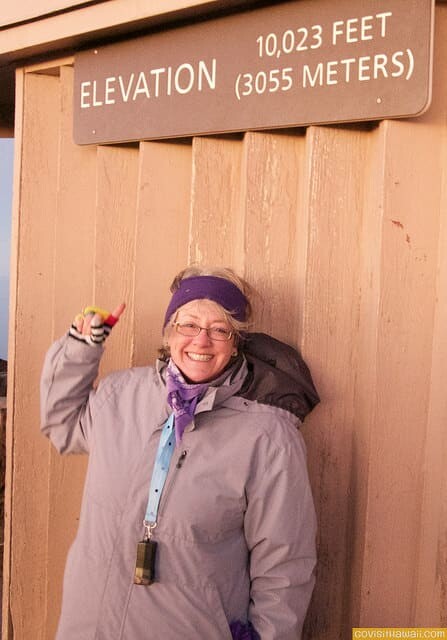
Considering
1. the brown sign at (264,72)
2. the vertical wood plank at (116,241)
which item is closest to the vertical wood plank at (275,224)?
the brown sign at (264,72)

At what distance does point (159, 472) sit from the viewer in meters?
1.78

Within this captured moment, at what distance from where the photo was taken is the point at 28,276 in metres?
2.71

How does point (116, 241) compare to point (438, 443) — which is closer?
point (438, 443)

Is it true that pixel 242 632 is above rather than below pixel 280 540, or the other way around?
below

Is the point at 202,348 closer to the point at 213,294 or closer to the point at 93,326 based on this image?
the point at 213,294

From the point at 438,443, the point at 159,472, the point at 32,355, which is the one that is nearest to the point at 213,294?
the point at 159,472

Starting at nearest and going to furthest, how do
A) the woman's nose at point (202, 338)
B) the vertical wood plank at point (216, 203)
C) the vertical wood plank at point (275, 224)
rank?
the woman's nose at point (202, 338) → the vertical wood plank at point (275, 224) → the vertical wood plank at point (216, 203)

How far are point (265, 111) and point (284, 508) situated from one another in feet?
4.30

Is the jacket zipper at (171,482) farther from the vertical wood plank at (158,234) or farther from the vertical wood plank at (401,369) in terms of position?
the vertical wood plank at (158,234)

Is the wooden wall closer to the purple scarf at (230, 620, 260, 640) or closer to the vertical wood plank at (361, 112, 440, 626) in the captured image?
the vertical wood plank at (361, 112, 440, 626)

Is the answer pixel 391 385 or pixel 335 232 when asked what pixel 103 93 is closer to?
pixel 335 232

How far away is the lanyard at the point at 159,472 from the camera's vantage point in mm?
1762

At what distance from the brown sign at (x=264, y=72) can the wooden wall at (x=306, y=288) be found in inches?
4.5

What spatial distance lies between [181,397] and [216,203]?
847 mm
